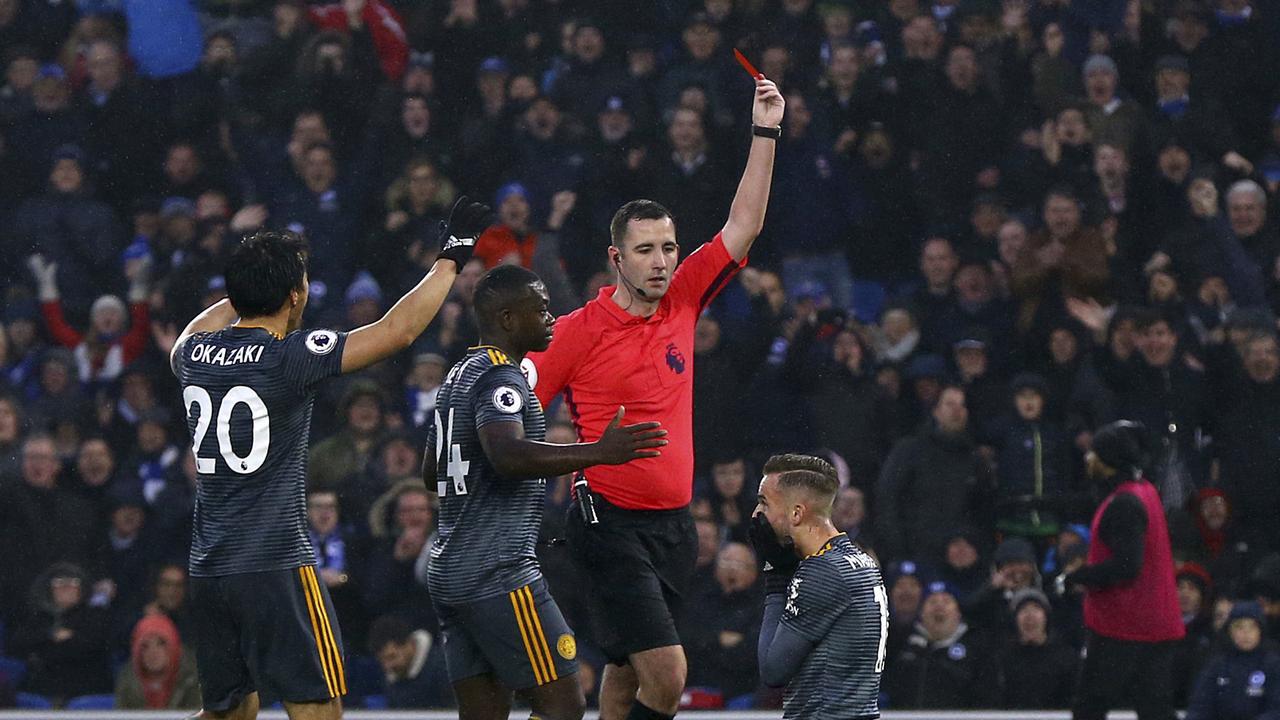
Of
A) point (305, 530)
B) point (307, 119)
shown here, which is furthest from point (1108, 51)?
point (305, 530)

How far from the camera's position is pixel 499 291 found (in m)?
5.37

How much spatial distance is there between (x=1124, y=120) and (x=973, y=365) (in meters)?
2.05

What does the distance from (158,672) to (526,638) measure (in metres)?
5.05

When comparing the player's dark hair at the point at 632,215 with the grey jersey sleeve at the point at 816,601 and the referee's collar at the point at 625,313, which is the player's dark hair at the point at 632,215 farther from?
the grey jersey sleeve at the point at 816,601

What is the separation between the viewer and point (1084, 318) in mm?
10711

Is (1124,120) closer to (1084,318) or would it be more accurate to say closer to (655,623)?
(1084,318)

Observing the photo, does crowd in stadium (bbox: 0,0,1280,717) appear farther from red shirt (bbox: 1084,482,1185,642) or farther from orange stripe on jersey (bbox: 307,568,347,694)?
orange stripe on jersey (bbox: 307,568,347,694)

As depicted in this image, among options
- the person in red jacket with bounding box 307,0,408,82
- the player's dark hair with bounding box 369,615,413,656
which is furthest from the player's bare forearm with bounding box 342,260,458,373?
the person in red jacket with bounding box 307,0,408,82

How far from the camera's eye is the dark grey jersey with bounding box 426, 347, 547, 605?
5.25 metres

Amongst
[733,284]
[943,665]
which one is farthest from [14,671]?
[943,665]

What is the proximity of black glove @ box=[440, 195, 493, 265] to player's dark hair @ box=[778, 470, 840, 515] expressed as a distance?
3.76 feet

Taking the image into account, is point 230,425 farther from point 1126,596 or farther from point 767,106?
point 1126,596

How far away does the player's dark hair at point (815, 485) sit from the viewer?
531 cm

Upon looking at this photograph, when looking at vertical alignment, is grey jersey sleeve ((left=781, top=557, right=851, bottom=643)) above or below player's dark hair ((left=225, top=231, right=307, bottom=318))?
below
